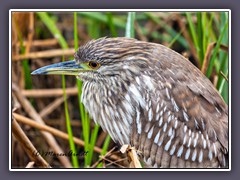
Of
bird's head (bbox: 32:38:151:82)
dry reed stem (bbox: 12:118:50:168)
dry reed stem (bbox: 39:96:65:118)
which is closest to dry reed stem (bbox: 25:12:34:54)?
dry reed stem (bbox: 39:96:65:118)

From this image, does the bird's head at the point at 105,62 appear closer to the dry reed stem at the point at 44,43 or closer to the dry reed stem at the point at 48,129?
the dry reed stem at the point at 48,129

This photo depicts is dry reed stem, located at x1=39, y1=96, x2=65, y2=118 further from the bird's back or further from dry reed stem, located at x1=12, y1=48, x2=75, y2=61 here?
the bird's back

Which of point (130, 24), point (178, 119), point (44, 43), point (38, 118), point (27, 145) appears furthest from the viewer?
point (44, 43)

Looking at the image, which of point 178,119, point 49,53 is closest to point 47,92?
point 49,53

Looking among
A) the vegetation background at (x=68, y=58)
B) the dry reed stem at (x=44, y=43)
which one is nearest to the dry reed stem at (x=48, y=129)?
the vegetation background at (x=68, y=58)

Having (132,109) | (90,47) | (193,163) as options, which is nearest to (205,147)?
(193,163)

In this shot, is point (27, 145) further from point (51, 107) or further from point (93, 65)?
point (51, 107)
